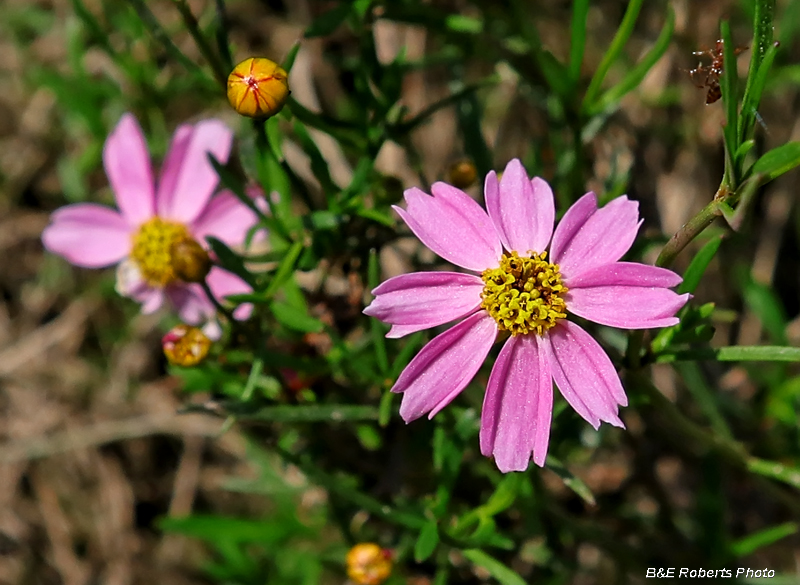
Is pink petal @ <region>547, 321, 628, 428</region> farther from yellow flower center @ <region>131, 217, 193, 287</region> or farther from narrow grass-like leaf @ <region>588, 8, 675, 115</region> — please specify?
yellow flower center @ <region>131, 217, 193, 287</region>

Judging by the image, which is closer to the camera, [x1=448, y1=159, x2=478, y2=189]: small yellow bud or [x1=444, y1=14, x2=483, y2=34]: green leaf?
[x1=448, y1=159, x2=478, y2=189]: small yellow bud

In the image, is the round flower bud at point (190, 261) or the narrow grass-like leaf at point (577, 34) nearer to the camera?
the round flower bud at point (190, 261)

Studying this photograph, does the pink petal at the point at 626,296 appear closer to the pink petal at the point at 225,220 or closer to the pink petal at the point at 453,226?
the pink petal at the point at 453,226

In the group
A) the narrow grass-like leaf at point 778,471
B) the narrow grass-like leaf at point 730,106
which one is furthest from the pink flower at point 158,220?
the narrow grass-like leaf at point 778,471

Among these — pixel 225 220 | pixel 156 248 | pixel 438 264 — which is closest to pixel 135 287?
pixel 156 248

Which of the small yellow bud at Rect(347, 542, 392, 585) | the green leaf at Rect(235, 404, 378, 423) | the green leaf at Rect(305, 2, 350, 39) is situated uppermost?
the green leaf at Rect(305, 2, 350, 39)

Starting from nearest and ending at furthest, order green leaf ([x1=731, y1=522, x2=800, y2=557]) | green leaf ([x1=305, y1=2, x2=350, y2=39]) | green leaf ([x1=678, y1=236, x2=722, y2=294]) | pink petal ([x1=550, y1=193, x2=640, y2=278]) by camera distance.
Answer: pink petal ([x1=550, y1=193, x2=640, y2=278])
green leaf ([x1=678, y1=236, x2=722, y2=294])
green leaf ([x1=305, y1=2, x2=350, y2=39])
green leaf ([x1=731, y1=522, x2=800, y2=557])

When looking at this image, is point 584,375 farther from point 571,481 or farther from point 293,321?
point 293,321

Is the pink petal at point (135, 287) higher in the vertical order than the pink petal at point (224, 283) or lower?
lower

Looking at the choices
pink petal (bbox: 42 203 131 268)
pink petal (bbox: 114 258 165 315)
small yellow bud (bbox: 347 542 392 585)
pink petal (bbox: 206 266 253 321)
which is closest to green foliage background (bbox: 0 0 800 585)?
small yellow bud (bbox: 347 542 392 585)
